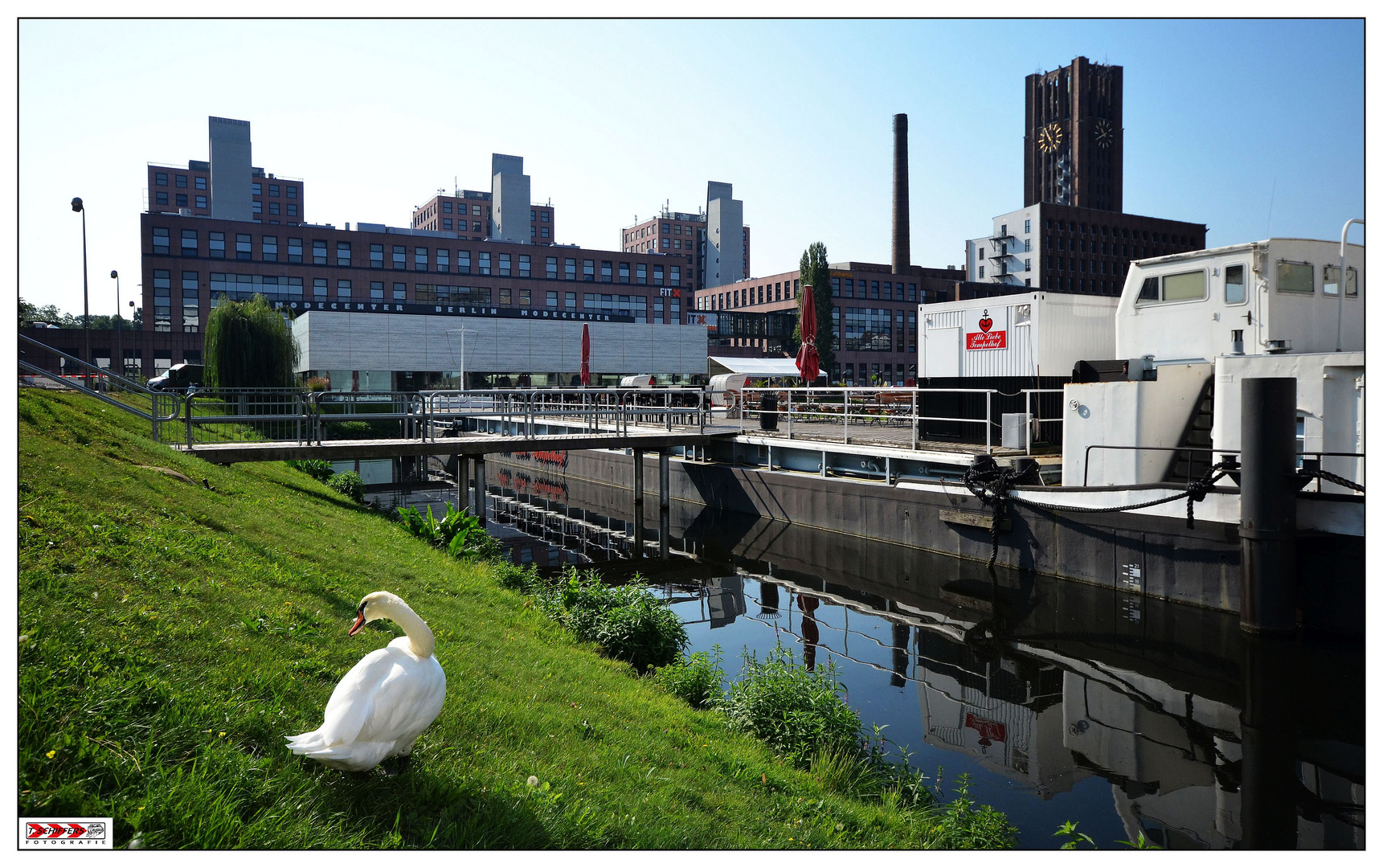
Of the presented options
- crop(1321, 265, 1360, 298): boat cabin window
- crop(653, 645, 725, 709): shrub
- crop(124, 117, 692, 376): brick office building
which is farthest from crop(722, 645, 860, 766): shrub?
crop(124, 117, 692, 376): brick office building

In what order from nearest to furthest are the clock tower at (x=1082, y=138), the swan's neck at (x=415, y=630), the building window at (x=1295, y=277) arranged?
the swan's neck at (x=415, y=630)
the building window at (x=1295, y=277)
the clock tower at (x=1082, y=138)

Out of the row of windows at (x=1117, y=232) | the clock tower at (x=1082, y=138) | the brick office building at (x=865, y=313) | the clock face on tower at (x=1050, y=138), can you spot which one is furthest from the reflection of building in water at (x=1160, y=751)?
the clock face on tower at (x=1050, y=138)

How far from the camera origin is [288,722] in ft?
15.5

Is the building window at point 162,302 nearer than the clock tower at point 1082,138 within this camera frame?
Yes

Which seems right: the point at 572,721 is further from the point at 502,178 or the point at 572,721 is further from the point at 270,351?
the point at 502,178

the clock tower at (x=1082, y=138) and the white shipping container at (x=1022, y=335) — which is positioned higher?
the clock tower at (x=1082, y=138)

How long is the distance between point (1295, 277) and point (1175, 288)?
1.79 meters

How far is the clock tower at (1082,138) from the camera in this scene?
11425 cm

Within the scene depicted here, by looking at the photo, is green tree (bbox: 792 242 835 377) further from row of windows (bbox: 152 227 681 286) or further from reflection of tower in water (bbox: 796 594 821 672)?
reflection of tower in water (bbox: 796 594 821 672)

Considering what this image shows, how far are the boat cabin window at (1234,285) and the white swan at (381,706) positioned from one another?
561 inches

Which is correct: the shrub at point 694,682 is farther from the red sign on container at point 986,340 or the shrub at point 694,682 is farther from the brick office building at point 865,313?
the brick office building at point 865,313


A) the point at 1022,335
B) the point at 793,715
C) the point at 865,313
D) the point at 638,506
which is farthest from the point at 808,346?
the point at 865,313

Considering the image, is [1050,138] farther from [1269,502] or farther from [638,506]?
[1269,502]

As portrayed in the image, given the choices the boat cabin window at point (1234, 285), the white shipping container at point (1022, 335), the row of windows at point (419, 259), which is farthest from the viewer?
the row of windows at point (419, 259)
